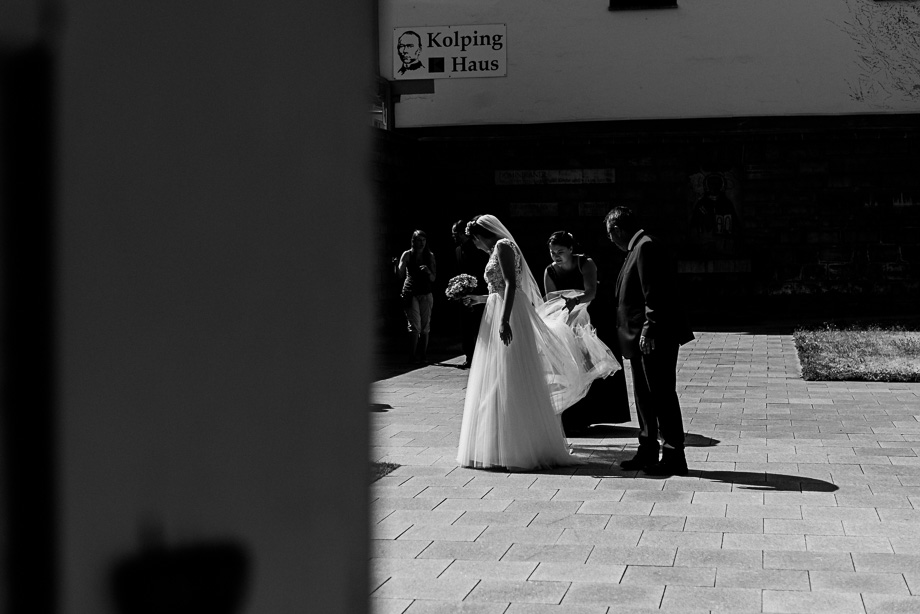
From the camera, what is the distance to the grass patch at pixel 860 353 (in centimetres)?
1296

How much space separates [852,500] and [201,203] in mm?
6576

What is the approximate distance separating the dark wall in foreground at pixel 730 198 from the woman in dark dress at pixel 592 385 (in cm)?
1295

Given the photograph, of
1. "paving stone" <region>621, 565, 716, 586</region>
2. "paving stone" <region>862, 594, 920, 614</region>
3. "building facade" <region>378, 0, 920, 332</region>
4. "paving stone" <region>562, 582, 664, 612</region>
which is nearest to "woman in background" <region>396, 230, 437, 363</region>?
"building facade" <region>378, 0, 920, 332</region>

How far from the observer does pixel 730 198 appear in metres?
23.1

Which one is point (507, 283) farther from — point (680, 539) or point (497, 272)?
point (680, 539)

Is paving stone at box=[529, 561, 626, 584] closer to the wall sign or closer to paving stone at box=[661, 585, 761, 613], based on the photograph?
paving stone at box=[661, 585, 761, 613]

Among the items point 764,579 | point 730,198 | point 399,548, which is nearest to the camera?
point 764,579

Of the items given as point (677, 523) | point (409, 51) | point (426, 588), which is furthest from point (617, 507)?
point (409, 51)

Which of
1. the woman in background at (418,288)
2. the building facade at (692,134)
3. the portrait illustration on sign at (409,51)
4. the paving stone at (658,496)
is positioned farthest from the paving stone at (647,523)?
the portrait illustration on sign at (409,51)

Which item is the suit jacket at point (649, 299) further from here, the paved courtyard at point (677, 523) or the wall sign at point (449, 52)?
the wall sign at point (449, 52)

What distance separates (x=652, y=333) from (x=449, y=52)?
18287mm

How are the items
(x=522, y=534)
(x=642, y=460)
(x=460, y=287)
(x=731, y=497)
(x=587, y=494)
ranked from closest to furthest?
(x=522, y=534)
(x=731, y=497)
(x=587, y=494)
(x=642, y=460)
(x=460, y=287)

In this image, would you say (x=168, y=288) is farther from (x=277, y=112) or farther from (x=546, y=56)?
(x=546, y=56)

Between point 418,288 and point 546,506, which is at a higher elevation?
point 418,288
